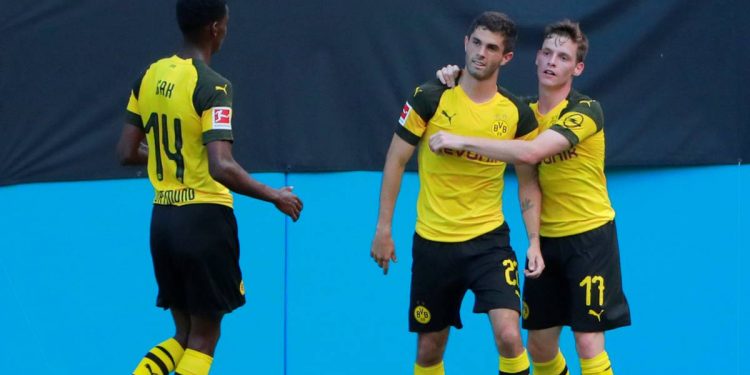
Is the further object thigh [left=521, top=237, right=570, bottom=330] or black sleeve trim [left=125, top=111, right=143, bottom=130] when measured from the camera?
thigh [left=521, top=237, right=570, bottom=330]

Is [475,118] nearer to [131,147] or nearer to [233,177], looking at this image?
[233,177]

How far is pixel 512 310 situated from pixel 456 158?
78 centimetres

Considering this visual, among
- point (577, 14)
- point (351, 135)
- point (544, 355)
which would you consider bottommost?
point (544, 355)

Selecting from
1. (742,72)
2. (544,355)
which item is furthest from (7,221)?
(742,72)

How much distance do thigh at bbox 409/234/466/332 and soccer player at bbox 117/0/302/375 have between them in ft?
2.45

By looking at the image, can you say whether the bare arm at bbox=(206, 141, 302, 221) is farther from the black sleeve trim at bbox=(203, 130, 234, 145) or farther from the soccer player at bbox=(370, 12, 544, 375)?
the soccer player at bbox=(370, 12, 544, 375)

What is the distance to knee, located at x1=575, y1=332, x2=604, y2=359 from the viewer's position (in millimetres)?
6477

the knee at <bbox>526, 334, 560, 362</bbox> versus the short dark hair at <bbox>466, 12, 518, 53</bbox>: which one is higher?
the short dark hair at <bbox>466, 12, 518, 53</bbox>

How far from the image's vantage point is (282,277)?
759cm

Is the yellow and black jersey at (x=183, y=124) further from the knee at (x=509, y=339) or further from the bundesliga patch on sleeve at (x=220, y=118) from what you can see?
the knee at (x=509, y=339)

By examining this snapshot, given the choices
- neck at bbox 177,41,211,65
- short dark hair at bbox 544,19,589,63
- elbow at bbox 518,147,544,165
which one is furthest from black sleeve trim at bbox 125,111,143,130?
short dark hair at bbox 544,19,589,63

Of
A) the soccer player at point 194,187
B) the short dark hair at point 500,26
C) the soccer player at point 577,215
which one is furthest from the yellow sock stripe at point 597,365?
the soccer player at point 194,187

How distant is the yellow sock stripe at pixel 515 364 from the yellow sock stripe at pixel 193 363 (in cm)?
142

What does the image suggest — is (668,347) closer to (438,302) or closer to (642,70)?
(642,70)
